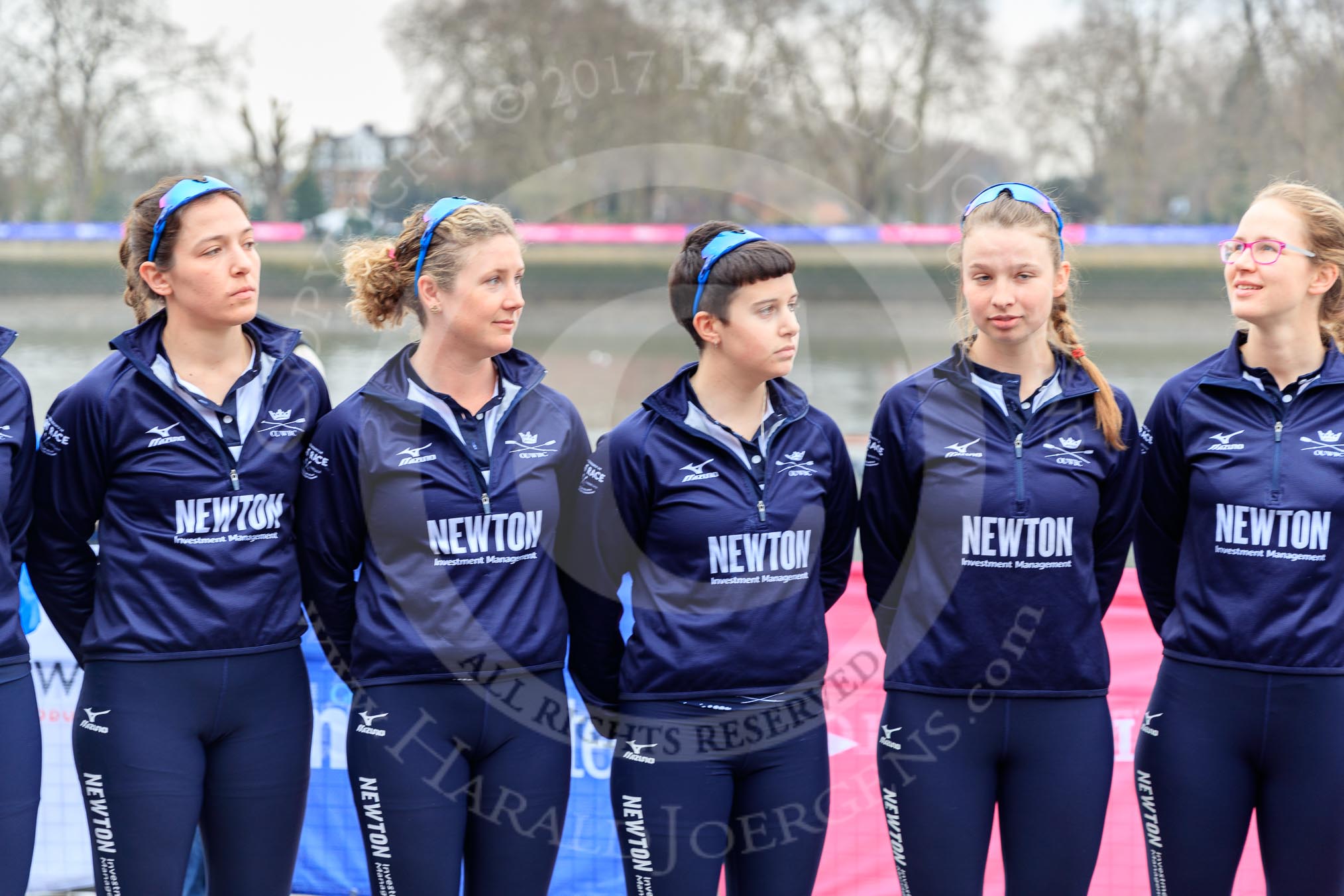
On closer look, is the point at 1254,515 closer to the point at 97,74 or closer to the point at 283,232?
the point at 283,232

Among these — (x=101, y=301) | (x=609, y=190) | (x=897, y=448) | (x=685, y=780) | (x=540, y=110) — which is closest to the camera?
(x=685, y=780)

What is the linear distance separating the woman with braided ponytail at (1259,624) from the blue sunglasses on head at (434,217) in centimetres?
198

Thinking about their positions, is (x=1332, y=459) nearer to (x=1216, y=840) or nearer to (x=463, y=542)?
(x=1216, y=840)

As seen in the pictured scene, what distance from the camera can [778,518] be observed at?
3.19 metres

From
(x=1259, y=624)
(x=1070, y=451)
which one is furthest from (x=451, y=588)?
→ (x=1259, y=624)

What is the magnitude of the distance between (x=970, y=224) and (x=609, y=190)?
19226 millimetres

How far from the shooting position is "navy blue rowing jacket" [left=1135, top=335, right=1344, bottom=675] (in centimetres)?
316

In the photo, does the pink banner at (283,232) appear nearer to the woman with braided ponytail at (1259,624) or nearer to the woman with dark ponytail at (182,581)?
the woman with dark ponytail at (182,581)

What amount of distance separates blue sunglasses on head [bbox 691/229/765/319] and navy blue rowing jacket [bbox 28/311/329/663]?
1.16 meters

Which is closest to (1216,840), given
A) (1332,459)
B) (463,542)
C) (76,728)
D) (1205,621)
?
(1205,621)

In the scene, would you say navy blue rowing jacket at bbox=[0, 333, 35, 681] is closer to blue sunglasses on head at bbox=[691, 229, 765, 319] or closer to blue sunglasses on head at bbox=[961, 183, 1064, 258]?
blue sunglasses on head at bbox=[691, 229, 765, 319]

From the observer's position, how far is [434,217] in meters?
3.39

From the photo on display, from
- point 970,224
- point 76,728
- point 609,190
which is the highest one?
point 609,190

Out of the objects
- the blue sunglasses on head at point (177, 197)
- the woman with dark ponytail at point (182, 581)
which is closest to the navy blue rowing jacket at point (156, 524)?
the woman with dark ponytail at point (182, 581)
